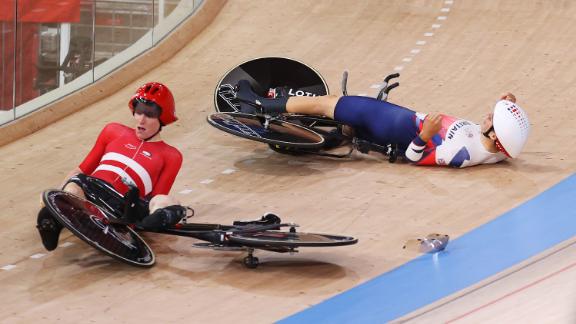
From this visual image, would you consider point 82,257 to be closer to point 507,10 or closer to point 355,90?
point 355,90

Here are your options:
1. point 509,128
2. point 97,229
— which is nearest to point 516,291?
point 97,229

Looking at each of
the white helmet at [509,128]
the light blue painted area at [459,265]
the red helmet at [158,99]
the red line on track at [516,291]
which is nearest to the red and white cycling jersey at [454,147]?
the white helmet at [509,128]

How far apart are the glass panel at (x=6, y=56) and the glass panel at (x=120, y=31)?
0.79 metres

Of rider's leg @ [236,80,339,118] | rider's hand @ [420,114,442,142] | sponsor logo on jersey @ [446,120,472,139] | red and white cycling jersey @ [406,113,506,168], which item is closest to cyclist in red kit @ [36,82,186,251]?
rider's leg @ [236,80,339,118]

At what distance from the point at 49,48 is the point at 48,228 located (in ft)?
9.53

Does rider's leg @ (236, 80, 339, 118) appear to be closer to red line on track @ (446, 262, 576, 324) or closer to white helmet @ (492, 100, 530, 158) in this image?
white helmet @ (492, 100, 530, 158)

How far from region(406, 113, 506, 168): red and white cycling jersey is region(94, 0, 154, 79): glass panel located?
2.75 m

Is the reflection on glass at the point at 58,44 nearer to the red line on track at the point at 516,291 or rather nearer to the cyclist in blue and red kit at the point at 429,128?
the cyclist in blue and red kit at the point at 429,128

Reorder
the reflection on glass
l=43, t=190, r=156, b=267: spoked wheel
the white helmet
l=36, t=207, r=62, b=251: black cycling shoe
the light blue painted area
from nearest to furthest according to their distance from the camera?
the light blue painted area → l=43, t=190, r=156, b=267: spoked wheel → l=36, t=207, r=62, b=251: black cycling shoe → the white helmet → the reflection on glass

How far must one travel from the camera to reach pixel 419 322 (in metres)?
5.23

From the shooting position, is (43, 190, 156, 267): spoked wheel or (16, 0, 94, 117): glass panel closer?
(43, 190, 156, 267): spoked wheel

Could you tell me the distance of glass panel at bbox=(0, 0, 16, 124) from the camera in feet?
27.3

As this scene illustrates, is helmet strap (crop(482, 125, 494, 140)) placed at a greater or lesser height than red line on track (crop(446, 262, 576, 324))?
greater

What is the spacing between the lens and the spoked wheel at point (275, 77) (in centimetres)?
866
